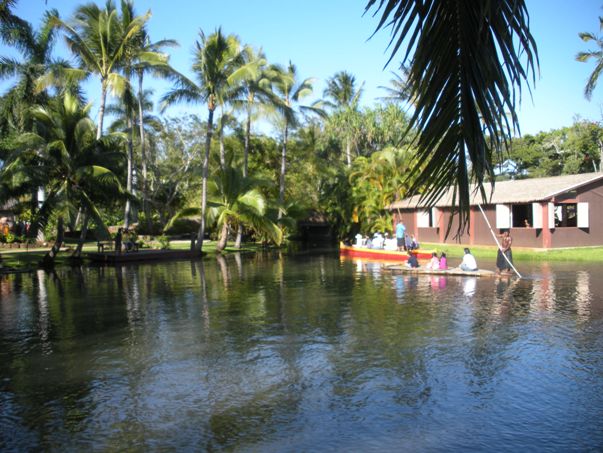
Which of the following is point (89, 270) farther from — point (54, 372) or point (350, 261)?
point (54, 372)

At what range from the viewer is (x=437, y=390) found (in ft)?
26.6

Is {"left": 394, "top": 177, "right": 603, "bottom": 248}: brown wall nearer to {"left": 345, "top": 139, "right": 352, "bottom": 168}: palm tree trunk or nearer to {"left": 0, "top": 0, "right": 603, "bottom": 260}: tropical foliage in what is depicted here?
{"left": 0, "top": 0, "right": 603, "bottom": 260}: tropical foliage

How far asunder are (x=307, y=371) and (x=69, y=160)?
22431 millimetres

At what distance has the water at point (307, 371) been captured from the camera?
6699 mm

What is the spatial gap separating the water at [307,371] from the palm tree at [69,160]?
35.6 feet

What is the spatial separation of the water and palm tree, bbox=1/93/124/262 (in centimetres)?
1084

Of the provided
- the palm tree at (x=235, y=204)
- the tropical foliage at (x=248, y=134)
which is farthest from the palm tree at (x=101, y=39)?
the palm tree at (x=235, y=204)

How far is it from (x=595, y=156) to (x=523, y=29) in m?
62.7

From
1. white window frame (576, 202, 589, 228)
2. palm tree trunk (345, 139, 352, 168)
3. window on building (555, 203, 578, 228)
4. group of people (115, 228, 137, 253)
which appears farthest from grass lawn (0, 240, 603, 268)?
palm tree trunk (345, 139, 352, 168)

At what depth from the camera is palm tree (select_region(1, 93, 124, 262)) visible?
26.6 metres

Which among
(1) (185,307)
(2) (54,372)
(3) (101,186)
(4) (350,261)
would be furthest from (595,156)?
(2) (54,372)

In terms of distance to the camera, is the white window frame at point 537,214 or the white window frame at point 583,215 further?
the white window frame at point 583,215

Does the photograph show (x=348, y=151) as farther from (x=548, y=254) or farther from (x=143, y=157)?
(x=548, y=254)

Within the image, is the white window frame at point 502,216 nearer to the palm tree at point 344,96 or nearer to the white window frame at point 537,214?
the white window frame at point 537,214
